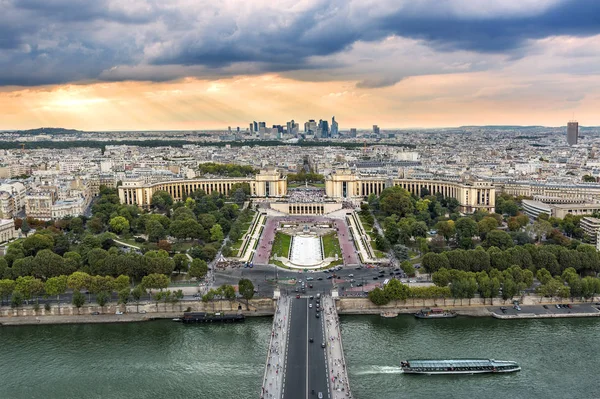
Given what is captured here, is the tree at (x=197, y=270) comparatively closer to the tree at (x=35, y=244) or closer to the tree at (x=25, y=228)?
the tree at (x=35, y=244)

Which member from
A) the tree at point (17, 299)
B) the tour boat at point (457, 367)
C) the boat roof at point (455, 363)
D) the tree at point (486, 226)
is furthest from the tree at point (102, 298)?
the tree at point (486, 226)

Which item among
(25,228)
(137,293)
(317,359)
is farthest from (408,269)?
(25,228)

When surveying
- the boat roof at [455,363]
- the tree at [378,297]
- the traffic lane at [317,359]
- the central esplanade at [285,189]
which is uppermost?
the central esplanade at [285,189]

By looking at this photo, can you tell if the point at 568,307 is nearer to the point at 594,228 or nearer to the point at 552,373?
the point at 552,373

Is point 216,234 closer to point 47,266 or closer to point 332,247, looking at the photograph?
point 332,247

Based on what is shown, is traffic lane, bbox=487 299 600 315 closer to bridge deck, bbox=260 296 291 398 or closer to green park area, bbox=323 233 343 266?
bridge deck, bbox=260 296 291 398

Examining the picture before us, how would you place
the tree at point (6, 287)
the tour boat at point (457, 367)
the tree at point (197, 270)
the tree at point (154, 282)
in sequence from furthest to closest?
the tree at point (197, 270) → the tree at point (154, 282) → the tree at point (6, 287) → the tour boat at point (457, 367)
